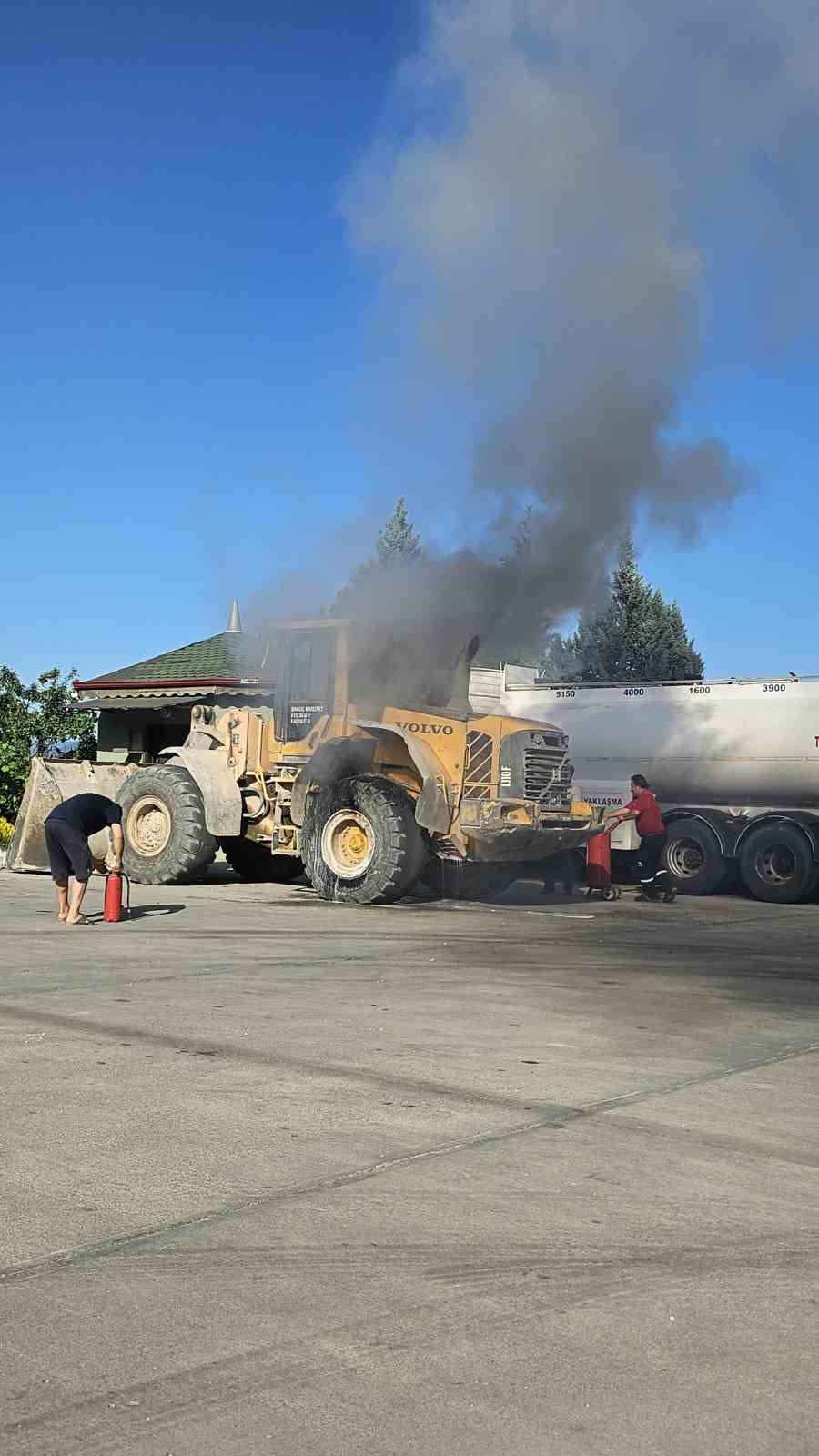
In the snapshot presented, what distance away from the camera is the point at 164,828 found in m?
18.9

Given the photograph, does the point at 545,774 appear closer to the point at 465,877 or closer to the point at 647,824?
the point at 465,877

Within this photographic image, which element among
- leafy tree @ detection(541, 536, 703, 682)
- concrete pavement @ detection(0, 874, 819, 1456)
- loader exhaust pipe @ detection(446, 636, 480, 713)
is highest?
leafy tree @ detection(541, 536, 703, 682)

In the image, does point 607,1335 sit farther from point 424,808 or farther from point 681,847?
point 681,847

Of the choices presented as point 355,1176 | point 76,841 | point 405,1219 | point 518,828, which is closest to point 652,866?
point 518,828

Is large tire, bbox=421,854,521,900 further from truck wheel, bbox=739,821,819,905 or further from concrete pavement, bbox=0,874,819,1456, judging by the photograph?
concrete pavement, bbox=0,874,819,1456

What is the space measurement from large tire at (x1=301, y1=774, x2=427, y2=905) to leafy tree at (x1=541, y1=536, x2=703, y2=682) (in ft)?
94.2

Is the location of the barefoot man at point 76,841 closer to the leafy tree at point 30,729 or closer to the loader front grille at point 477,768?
the loader front grille at point 477,768

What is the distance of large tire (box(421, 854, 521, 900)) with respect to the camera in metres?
19.1

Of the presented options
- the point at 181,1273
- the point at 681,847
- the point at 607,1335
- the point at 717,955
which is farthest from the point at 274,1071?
the point at 681,847

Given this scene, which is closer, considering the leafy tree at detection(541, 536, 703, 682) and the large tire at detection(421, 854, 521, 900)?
the large tire at detection(421, 854, 521, 900)

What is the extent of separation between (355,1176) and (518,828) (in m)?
11.1

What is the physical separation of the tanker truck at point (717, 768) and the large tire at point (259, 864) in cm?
419

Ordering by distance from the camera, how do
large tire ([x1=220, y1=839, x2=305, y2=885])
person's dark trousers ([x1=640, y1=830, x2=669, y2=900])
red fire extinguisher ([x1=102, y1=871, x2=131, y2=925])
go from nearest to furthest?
red fire extinguisher ([x1=102, y1=871, x2=131, y2=925]) → person's dark trousers ([x1=640, y1=830, x2=669, y2=900]) → large tire ([x1=220, y1=839, x2=305, y2=885])

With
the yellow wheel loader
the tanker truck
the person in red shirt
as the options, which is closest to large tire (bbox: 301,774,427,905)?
the yellow wheel loader
